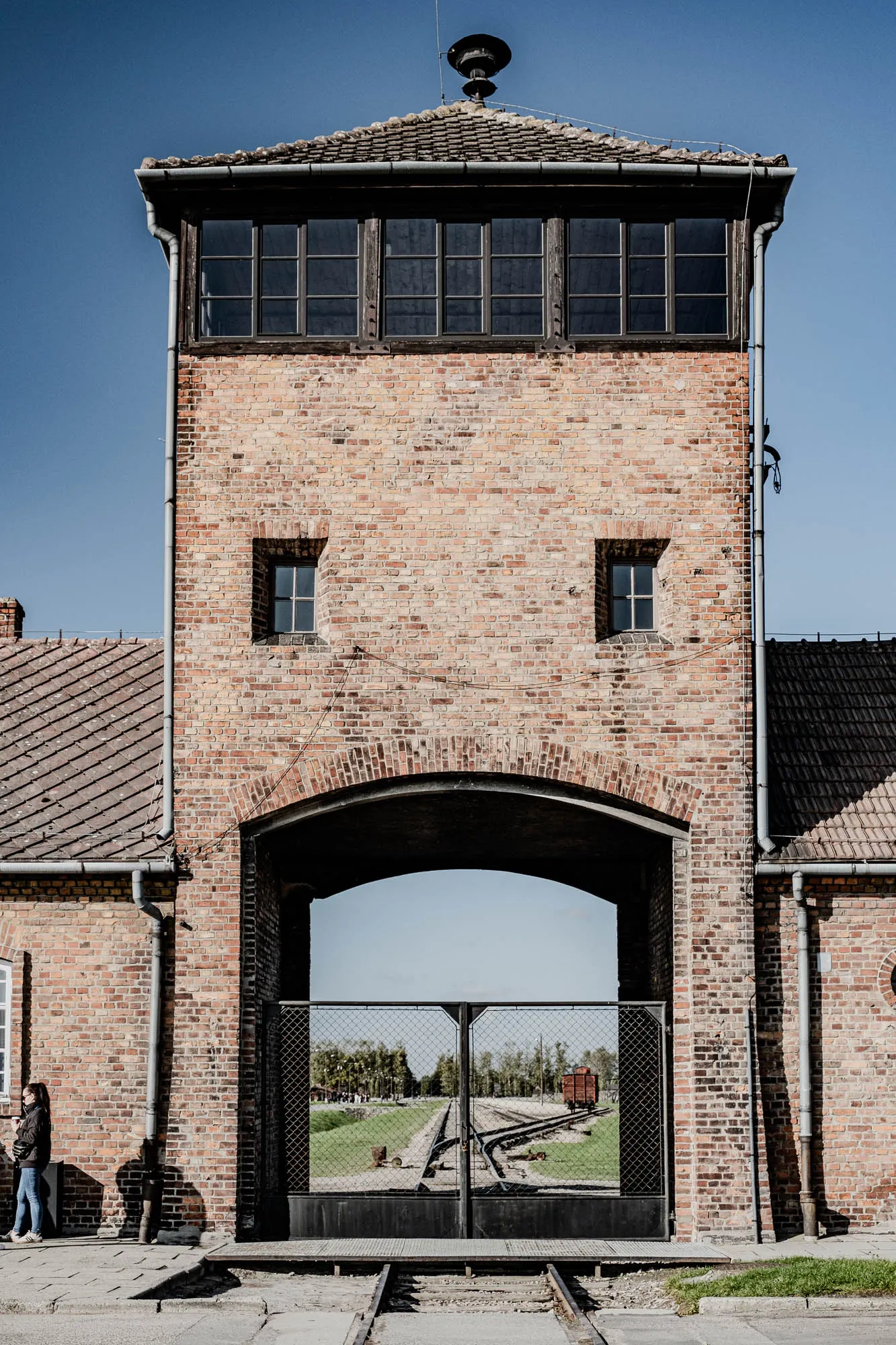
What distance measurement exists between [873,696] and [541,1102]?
6.13 m

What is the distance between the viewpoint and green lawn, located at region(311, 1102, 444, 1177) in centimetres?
1722

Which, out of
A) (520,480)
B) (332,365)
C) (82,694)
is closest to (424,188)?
(332,365)

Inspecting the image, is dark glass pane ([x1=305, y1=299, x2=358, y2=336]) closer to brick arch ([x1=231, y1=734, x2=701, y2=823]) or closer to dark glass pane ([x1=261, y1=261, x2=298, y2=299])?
dark glass pane ([x1=261, y1=261, x2=298, y2=299])

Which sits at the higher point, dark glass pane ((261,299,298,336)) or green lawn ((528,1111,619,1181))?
dark glass pane ((261,299,298,336))

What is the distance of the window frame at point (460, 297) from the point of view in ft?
54.7

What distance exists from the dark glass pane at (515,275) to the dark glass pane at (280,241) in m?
2.15

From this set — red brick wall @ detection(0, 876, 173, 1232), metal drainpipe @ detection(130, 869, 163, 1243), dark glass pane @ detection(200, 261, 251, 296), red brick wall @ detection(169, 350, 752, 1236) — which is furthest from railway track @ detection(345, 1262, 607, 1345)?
dark glass pane @ detection(200, 261, 251, 296)

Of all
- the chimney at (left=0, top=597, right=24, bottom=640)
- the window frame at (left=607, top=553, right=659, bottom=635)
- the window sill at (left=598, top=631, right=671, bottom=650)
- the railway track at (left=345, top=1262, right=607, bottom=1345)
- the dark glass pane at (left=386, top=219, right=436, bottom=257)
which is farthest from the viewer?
the chimney at (left=0, top=597, right=24, bottom=640)

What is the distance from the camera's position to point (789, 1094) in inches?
613

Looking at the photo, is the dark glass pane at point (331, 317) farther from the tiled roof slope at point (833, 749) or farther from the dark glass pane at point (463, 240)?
the tiled roof slope at point (833, 749)

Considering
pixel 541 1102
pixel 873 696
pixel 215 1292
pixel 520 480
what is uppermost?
pixel 520 480

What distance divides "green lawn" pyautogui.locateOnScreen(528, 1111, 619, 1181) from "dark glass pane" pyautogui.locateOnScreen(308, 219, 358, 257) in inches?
396

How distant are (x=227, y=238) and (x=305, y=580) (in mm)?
3814

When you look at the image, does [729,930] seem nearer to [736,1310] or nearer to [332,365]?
[736,1310]
